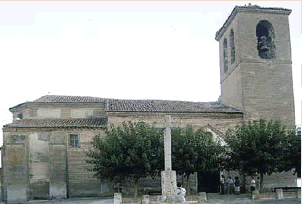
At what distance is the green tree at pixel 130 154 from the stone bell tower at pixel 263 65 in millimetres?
7339

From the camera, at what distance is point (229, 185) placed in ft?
76.1

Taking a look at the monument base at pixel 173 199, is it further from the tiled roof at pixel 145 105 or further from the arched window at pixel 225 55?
the arched window at pixel 225 55

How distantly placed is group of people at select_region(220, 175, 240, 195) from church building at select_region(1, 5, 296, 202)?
140 cm

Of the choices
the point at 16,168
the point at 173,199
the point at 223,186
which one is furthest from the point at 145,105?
the point at 173,199

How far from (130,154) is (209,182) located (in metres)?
6.44

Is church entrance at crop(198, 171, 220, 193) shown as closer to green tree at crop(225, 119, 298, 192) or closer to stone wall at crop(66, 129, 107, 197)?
green tree at crop(225, 119, 298, 192)

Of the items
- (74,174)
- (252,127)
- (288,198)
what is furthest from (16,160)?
(288,198)

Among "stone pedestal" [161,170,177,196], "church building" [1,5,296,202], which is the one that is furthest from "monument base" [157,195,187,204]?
Answer: "church building" [1,5,296,202]

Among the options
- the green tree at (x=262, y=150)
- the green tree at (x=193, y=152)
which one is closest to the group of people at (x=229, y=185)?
the green tree at (x=262, y=150)

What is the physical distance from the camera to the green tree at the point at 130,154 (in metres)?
19.9

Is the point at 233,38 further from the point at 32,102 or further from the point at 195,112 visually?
the point at 32,102

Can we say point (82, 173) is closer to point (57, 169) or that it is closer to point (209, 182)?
point (57, 169)

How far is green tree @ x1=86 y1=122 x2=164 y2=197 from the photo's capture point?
19.9 metres

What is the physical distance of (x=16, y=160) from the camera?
74.4 feet
